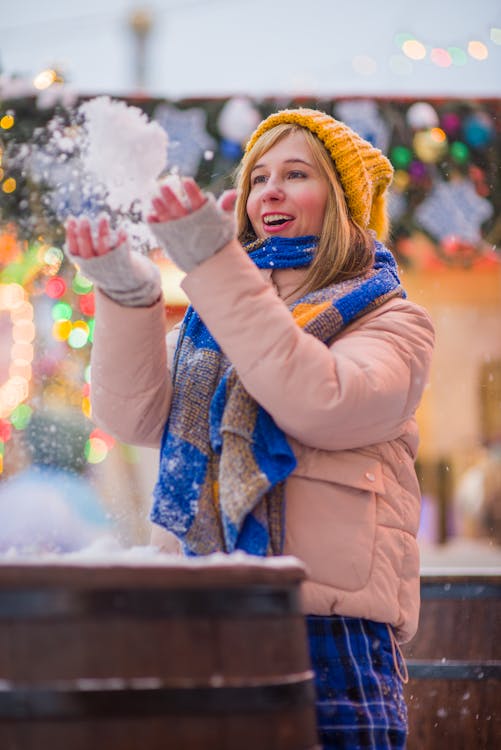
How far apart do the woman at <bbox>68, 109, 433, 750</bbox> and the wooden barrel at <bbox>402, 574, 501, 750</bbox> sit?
1239mm

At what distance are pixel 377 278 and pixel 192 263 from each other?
0.37m

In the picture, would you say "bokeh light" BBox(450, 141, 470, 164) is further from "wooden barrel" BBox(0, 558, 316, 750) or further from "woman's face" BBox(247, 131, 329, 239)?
"wooden barrel" BBox(0, 558, 316, 750)

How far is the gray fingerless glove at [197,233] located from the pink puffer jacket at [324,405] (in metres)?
0.02

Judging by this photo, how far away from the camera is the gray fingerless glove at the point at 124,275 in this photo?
1563 millimetres

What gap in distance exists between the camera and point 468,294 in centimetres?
570

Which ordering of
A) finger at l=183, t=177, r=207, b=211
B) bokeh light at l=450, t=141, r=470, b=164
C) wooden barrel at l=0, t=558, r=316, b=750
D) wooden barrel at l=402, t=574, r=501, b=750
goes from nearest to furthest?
wooden barrel at l=0, t=558, r=316, b=750
finger at l=183, t=177, r=207, b=211
wooden barrel at l=402, t=574, r=501, b=750
bokeh light at l=450, t=141, r=470, b=164

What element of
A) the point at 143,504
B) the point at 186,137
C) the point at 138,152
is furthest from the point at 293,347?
the point at 186,137

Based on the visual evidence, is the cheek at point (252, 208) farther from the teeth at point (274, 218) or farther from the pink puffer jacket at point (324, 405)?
the pink puffer jacket at point (324, 405)

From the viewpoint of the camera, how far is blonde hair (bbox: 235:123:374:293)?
1.77 meters

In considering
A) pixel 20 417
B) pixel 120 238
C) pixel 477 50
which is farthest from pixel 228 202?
pixel 477 50

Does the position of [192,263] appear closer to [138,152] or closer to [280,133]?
[138,152]

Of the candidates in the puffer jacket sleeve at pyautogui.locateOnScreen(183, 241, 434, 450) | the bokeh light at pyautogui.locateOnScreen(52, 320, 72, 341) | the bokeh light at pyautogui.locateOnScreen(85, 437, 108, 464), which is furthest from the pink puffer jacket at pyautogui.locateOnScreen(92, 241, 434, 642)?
the bokeh light at pyautogui.locateOnScreen(52, 320, 72, 341)

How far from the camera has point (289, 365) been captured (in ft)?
4.83

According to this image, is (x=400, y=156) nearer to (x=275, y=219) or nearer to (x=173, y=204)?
(x=275, y=219)
